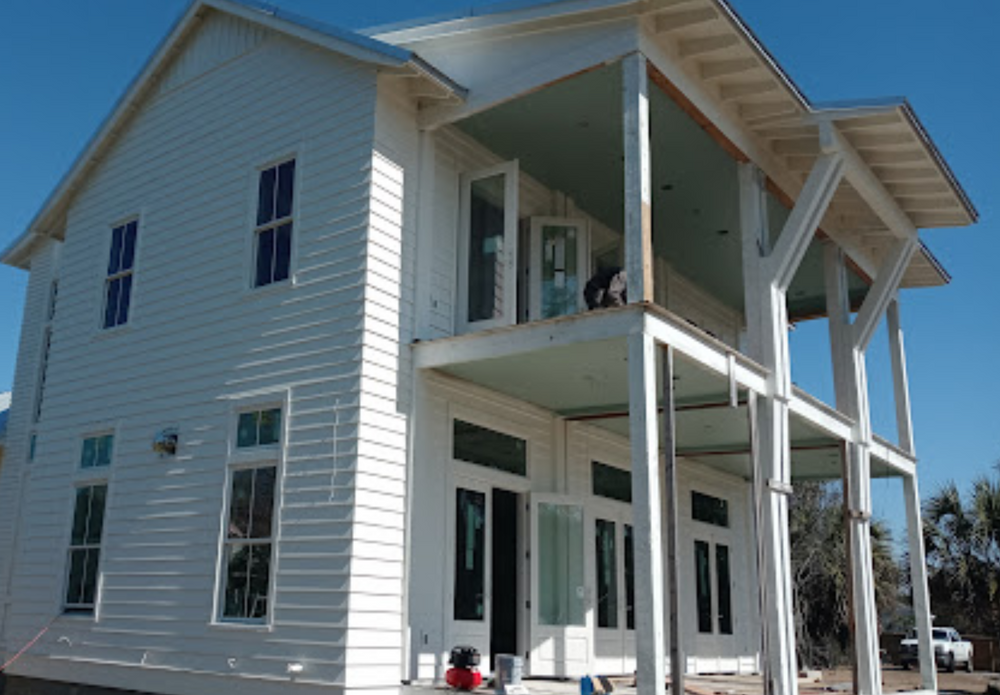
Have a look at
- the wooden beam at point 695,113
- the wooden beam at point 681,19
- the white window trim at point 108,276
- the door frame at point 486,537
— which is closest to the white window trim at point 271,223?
the white window trim at point 108,276

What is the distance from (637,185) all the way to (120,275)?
766 cm

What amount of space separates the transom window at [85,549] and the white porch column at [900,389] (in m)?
12.4

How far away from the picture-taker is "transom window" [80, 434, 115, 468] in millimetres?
12422

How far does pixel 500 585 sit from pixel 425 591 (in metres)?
1.94

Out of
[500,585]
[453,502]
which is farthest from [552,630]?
[453,502]

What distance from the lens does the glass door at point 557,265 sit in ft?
38.1

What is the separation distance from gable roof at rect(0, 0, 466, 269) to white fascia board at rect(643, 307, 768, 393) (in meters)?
3.58

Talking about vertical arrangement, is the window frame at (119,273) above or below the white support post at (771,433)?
above

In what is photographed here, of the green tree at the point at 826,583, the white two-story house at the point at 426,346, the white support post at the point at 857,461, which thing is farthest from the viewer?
the green tree at the point at 826,583

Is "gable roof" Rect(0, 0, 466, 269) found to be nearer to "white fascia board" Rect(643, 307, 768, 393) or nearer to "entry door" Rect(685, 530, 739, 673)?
"white fascia board" Rect(643, 307, 768, 393)

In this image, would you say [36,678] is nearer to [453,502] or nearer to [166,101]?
[453,502]

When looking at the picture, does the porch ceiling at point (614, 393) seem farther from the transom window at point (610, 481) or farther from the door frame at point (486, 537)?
the door frame at point (486, 537)

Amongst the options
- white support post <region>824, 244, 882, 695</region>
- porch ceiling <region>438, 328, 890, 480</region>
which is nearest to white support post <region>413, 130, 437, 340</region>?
porch ceiling <region>438, 328, 890, 480</region>

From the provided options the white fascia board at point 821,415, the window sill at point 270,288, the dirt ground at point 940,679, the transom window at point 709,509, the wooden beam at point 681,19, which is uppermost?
the wooden beam at point 681,19
